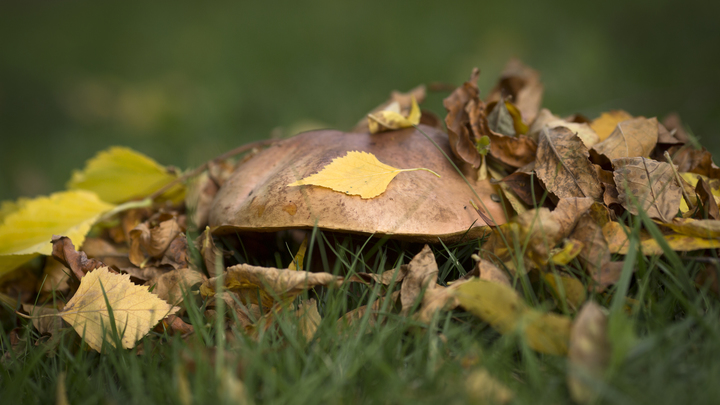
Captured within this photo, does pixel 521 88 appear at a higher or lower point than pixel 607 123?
higher

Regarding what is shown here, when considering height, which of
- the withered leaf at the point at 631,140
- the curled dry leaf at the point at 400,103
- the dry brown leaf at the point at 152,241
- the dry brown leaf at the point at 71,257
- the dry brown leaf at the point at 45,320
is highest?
the curled dry leaf at the point at 400,103

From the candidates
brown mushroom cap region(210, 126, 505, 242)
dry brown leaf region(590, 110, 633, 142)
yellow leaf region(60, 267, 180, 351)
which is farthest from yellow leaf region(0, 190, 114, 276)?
dry brown leaf region(590, 110, 633, 142)

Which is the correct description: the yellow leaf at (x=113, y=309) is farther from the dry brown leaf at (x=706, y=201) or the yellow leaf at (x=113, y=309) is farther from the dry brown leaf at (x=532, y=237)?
the dry brown leaf at (x=706, y=201)

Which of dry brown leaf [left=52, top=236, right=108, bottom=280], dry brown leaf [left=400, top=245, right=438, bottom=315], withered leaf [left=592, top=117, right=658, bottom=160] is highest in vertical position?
dry brown leaf [left=52, top=236, right=108, bottom=280]

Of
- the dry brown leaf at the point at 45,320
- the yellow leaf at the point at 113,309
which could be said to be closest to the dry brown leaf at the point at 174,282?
the yellow leaf at the point at 113,309

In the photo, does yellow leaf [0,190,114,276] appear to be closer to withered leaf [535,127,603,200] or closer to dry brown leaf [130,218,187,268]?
dry brown leaf [130,218,187,268]

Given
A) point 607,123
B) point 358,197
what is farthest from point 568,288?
point 607,123

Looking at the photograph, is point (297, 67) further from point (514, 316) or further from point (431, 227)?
point (514, 316)
